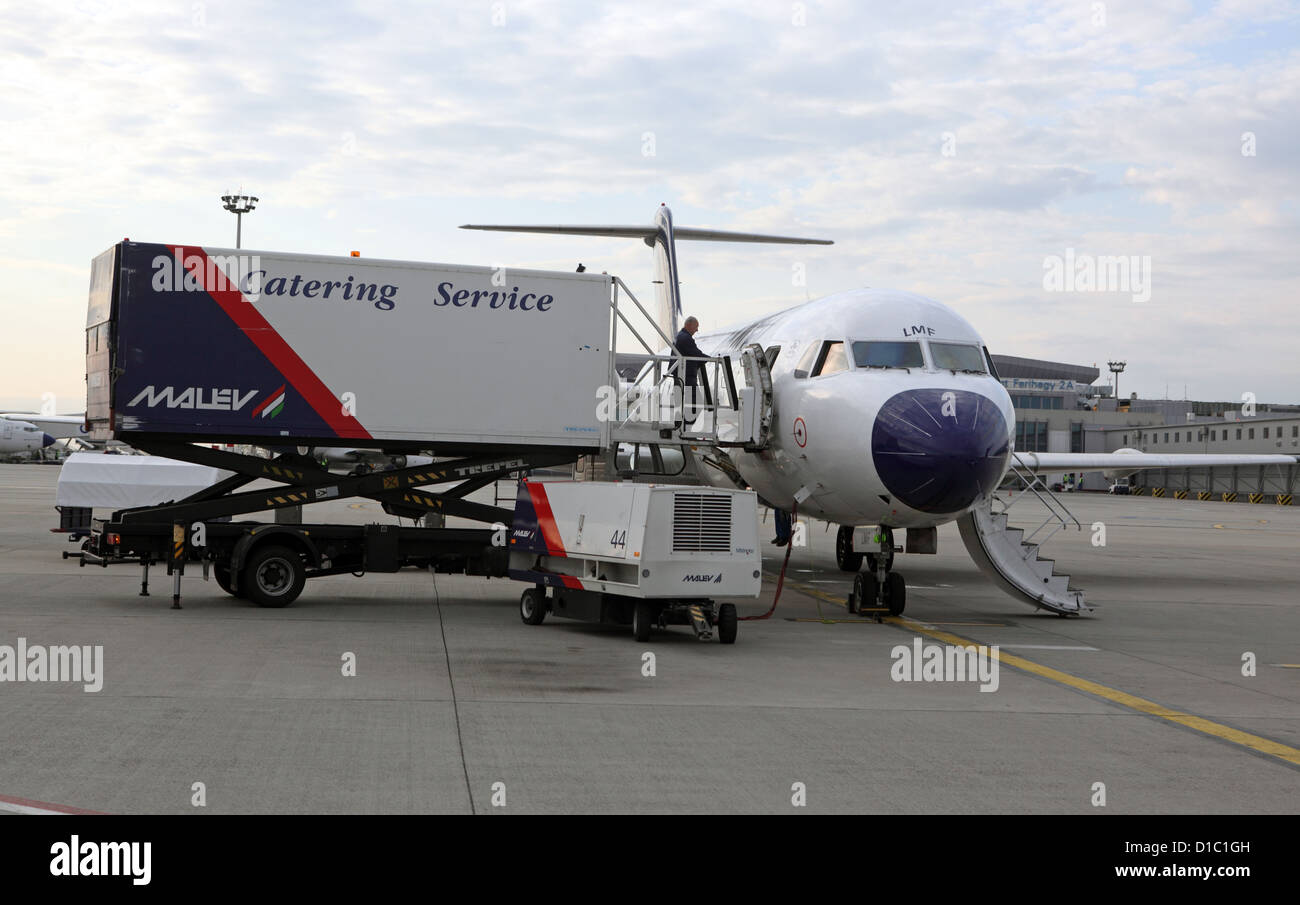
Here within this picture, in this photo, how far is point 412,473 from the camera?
17.5 metres

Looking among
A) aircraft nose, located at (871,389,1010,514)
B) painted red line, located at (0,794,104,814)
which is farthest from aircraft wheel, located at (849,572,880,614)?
painted red line, located at (0,794,104,814)

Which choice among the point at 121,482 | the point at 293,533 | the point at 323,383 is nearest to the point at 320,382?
the point at 323,383

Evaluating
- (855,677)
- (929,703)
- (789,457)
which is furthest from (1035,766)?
(789,457)

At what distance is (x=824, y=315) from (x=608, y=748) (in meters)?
10.2

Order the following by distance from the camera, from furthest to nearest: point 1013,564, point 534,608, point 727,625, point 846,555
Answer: point 846,555
point 1013,564
point 534,608
point 727,625

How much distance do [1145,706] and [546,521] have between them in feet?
25.2

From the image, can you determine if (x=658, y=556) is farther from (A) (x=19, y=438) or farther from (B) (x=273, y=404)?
(A) (x=19, y=438)

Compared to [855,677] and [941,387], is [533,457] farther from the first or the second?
[855,677]

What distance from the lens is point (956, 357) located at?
16.8 metres

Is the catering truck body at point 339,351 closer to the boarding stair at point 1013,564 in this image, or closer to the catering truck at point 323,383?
the catering truck at point 323,383

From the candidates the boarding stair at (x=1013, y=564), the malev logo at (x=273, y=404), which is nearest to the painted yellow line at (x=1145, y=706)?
the boarding stair at (x=1013, y=564)

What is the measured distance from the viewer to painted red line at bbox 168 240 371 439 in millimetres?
16219

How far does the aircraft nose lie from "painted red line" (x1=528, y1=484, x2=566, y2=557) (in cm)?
409

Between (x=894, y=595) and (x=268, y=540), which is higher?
(x=268, y=540)
